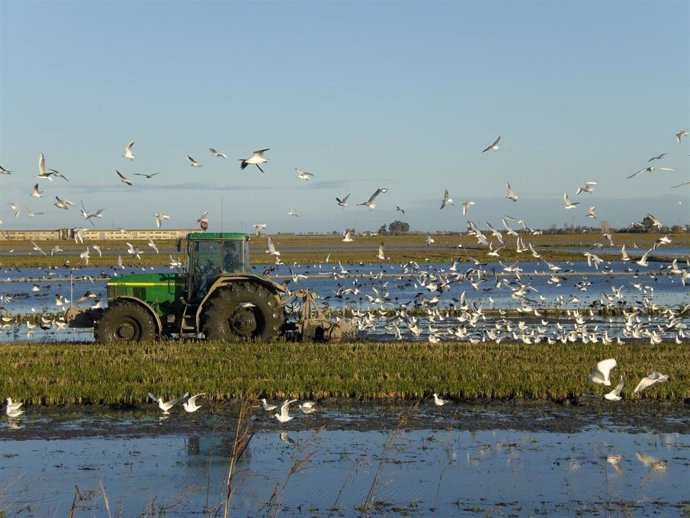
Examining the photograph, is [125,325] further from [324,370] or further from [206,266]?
[324,370]

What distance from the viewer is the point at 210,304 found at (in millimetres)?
19281

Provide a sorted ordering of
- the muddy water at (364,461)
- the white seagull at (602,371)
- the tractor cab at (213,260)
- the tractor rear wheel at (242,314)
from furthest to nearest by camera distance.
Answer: the tractor cab at (213,260) → the tractor rear wheel at (242,314) → the muddy water at (364,461) → the white seagull at (602,371)

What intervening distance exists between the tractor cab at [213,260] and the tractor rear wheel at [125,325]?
101 centimetres

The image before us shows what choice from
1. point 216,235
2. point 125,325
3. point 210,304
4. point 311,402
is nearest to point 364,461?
point 311,402

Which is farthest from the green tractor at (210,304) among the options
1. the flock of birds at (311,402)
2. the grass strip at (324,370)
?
the flock of birds at (311,402)

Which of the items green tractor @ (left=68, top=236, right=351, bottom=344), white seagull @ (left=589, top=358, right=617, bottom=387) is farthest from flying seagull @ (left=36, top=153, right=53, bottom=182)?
white seagull @ (left=589, top=358, right=617, bottom=387)

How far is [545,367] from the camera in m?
16.6

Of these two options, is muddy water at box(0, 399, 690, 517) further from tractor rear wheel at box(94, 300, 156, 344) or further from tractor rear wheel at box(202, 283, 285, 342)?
tractor rear wheel at box(94, 300, 156, 344)

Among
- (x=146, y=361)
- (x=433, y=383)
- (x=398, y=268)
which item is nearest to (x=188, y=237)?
(x=146, y=361)

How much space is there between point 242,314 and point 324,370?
4068mm

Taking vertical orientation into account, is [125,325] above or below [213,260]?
below

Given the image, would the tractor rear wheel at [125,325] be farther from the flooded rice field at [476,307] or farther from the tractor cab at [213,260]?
the flooded rice field at [476,307]

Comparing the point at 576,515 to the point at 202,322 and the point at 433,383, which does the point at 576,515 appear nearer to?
the point at 433,383

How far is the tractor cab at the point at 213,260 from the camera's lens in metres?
19.5
